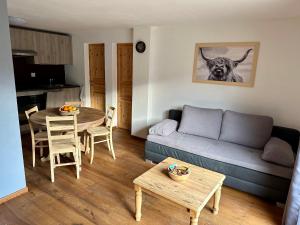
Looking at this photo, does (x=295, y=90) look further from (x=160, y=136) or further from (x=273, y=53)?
(x=160, y=136)

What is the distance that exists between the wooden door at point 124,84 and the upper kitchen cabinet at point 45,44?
1.47 meters

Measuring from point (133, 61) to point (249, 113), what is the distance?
7.52 feet

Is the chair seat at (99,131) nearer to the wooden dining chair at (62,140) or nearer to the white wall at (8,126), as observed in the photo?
the wooden dining chair at (62,140)

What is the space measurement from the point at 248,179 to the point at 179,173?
1022mm

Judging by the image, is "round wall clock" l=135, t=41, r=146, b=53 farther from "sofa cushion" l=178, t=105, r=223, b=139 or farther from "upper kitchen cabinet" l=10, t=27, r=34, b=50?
"upper kitchen cabinet" l=10, t=27, r=34, b=50

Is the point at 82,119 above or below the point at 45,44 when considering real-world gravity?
below

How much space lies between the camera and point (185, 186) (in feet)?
6.46

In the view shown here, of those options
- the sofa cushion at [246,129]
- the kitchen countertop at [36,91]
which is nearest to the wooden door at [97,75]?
the kitchen countertop at [36,91]

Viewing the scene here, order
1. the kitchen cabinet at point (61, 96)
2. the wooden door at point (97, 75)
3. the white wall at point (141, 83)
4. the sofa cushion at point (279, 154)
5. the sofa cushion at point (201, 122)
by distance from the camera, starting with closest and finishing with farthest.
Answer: the sofa cushion at point (279, 154) < the sofa cushion at point (201, 122) < the white wall at point (141, 83) < the kitchen cabinet at point (61, 96) < the wooden door at point (97, 75)

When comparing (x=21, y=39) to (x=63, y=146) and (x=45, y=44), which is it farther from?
(x=63, y=146)

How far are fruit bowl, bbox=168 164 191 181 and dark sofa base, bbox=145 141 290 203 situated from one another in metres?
0.73

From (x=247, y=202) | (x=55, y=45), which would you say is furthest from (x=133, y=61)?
(x=247, y=202)

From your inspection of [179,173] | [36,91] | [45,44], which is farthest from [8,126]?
[45,44]

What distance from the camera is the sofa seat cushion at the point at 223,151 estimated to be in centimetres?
241
